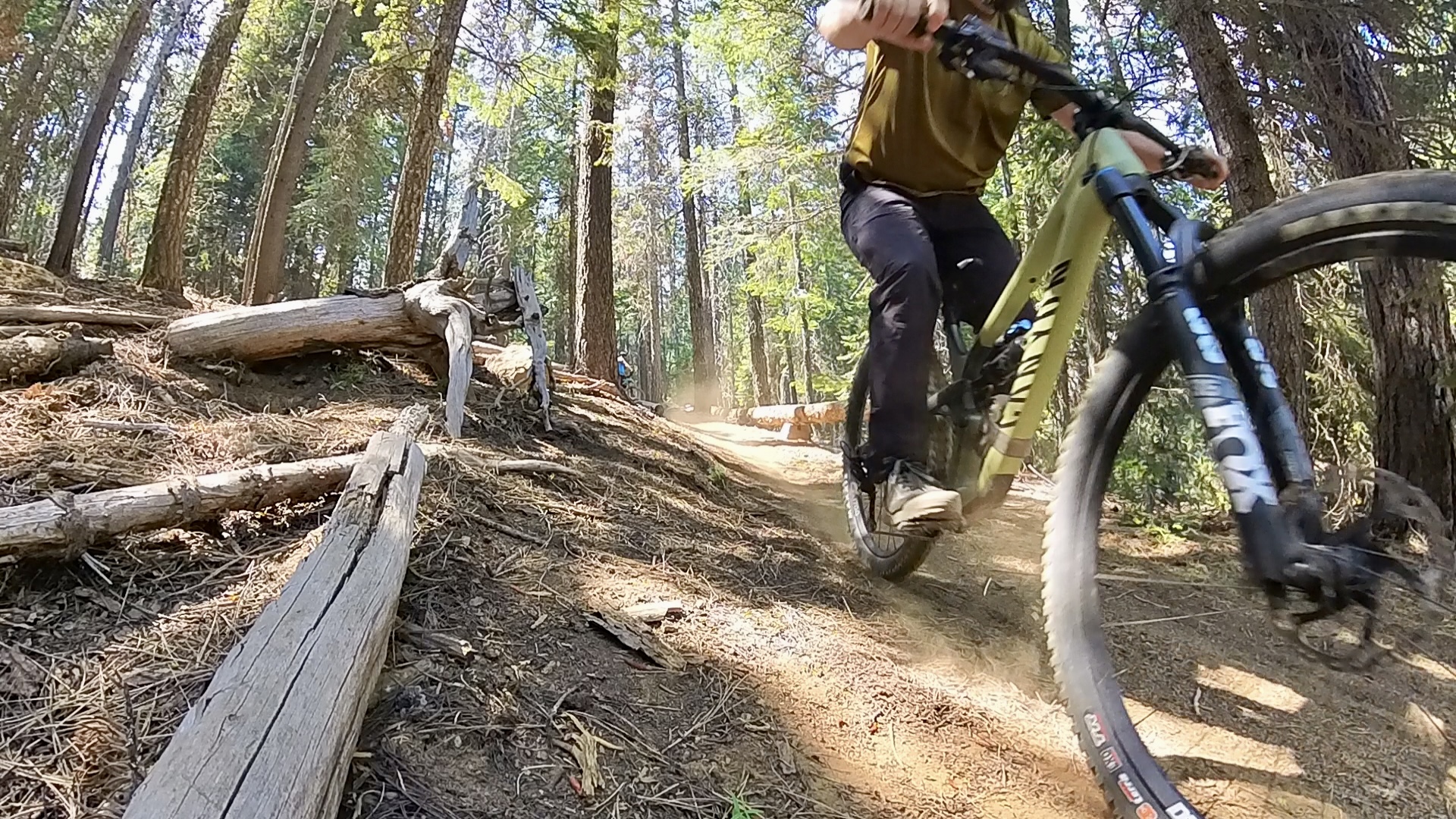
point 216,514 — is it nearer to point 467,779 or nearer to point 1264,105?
point 467,779

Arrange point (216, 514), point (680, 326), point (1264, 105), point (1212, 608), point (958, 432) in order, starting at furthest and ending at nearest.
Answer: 1. point (680, 326)
2. point (1264, 105)
3. point (1212, 608)
4. point (958, 432)
5. point (216, 514)

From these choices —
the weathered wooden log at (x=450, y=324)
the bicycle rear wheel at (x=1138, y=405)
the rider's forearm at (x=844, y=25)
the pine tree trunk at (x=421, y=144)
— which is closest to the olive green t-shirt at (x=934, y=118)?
the rider's forearm at (x=844, y=25)

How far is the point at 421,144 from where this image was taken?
773cm

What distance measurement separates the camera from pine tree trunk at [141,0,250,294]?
8492 mm

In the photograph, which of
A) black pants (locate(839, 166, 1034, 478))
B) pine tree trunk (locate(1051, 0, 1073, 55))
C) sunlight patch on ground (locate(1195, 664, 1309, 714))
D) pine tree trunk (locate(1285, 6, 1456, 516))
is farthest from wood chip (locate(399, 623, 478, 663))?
pine tree trunk (locate(1051, 0, 1073, 55))

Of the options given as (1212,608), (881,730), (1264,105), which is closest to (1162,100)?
(1264,105)

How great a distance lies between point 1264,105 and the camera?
481cm

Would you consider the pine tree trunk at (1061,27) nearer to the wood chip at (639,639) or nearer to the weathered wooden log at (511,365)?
the weathered wooden log at (511,365)

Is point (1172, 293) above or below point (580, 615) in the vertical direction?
above

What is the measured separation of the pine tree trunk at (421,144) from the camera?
773 centimetres

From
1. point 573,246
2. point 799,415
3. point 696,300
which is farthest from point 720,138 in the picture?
A: point 799,415

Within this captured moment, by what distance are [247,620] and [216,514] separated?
2.00 ft

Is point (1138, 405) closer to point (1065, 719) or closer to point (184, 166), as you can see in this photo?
point (1065, 719)

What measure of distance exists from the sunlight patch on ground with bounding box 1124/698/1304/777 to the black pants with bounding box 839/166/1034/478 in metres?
0.97
